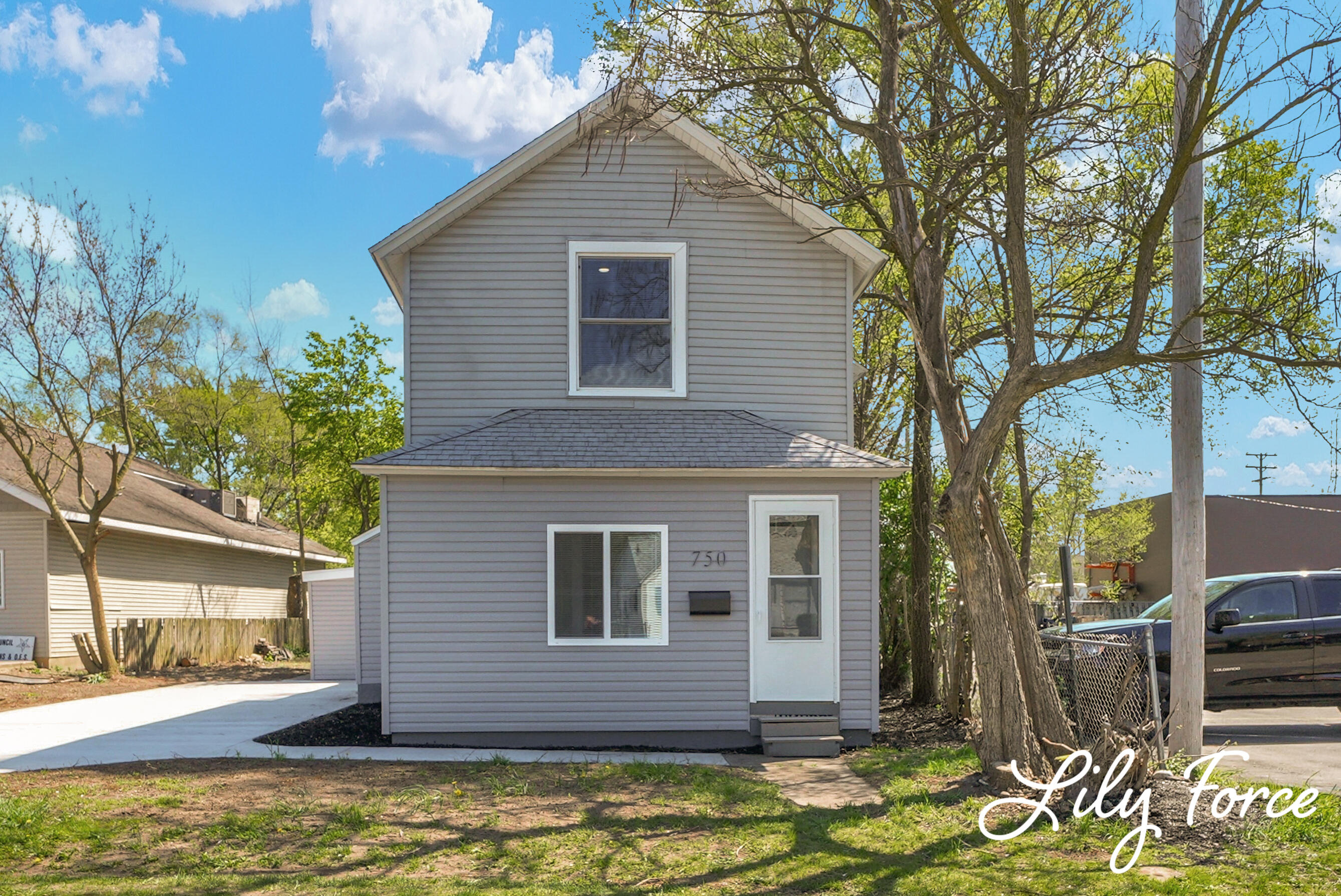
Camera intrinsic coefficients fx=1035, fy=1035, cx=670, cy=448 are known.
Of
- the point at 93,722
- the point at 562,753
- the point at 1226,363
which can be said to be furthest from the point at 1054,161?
the point at 93,722

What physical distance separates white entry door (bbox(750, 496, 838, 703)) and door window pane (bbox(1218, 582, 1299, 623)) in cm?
460

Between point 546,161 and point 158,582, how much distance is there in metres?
15.4

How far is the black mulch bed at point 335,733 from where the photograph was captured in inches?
428

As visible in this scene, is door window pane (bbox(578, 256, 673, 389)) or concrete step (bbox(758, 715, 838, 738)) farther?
door window pane (bbox(578, 256, 673, 389))

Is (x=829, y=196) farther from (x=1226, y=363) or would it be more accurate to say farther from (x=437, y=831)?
(x=437, y=831)

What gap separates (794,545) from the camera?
11.5m

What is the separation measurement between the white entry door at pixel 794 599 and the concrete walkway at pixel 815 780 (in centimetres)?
87

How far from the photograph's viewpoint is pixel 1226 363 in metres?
10.8

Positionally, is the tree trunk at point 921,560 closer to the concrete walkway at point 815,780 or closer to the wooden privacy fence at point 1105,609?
the concrete walkway at point 815,780

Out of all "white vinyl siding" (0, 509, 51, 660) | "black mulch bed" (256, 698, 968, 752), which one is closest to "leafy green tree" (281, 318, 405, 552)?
"white vinyl siding" (0, 509, 51, 660)

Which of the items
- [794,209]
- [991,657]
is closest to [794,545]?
[991,657]

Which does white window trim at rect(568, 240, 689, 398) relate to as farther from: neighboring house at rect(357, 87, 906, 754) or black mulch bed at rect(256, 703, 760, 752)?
black mulch bed at rect(256, 703, 760, 752)

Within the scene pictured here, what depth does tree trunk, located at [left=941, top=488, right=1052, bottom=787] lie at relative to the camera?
27.2ft

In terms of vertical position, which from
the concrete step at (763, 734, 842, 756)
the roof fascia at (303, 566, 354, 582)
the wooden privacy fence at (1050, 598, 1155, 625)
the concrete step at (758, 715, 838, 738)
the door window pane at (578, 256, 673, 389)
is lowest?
the wooden privacy fence at (1050, 598, 1155, 625)
